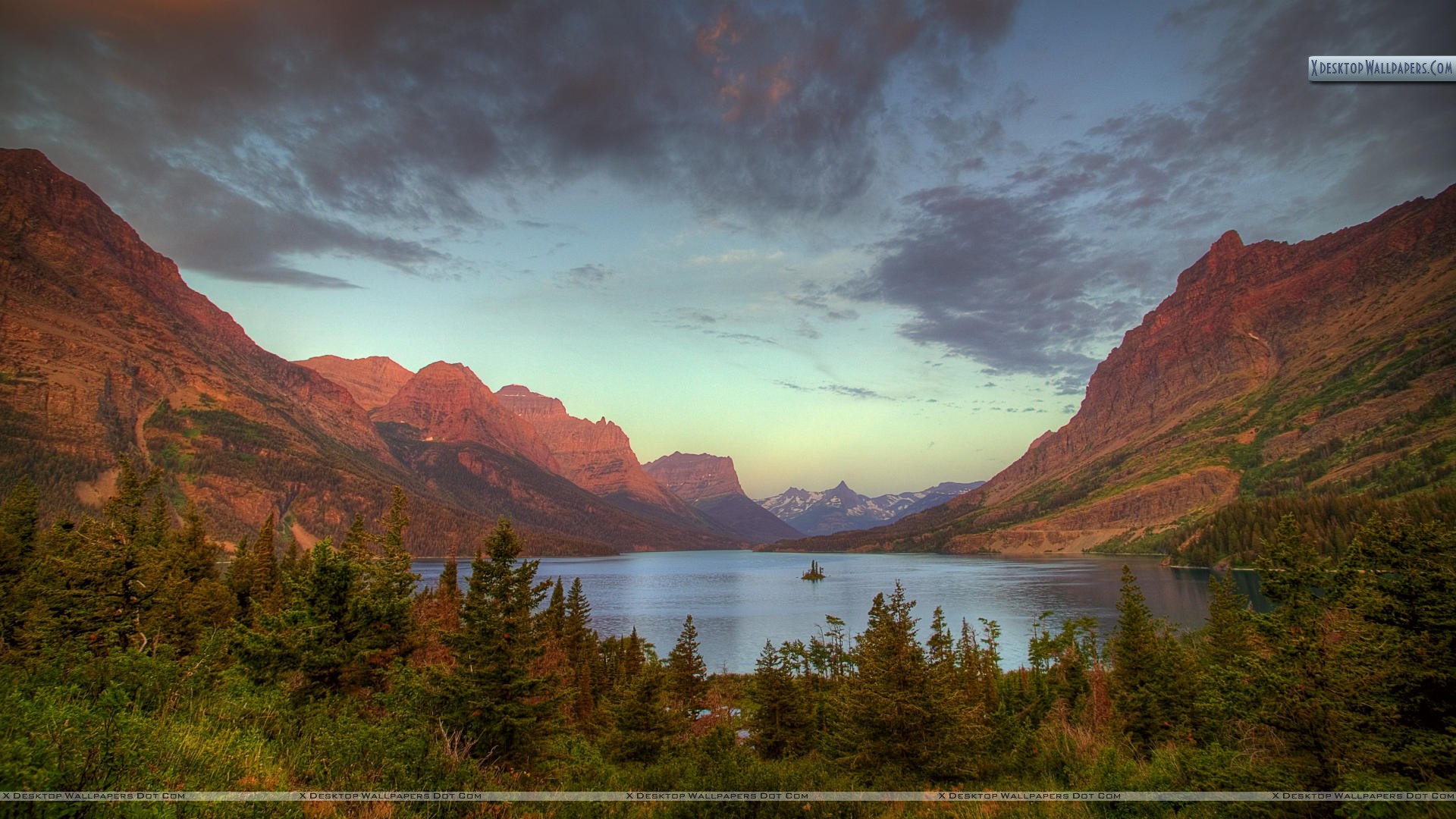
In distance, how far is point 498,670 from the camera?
74.4 ft

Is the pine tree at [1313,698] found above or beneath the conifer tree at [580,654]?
above

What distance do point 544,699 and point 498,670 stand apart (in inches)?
106

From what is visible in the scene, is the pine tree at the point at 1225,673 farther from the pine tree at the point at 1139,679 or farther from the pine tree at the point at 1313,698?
the pine tree at the point at 1139,679

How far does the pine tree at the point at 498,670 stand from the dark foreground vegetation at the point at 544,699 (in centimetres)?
9

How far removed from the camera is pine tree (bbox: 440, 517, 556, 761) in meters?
21.5

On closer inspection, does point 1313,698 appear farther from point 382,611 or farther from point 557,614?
point 557,614

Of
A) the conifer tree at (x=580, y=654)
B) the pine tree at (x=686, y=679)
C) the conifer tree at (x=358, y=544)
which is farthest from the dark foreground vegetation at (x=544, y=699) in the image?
the conifer tree at (x=580, y=654)

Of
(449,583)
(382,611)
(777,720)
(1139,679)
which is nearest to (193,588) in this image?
(449,583)

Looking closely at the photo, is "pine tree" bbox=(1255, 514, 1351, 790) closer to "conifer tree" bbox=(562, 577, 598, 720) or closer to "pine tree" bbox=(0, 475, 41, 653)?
"pine tree" bbox=(0, 475, 41, 653)

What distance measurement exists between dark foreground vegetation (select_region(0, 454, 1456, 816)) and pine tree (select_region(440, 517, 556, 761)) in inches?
3.6

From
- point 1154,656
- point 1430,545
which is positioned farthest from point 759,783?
point 1154,656

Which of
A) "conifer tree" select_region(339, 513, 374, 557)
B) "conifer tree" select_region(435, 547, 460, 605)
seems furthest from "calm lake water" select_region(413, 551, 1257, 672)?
"conifer tree" select_region(339, 513, 374, 557)

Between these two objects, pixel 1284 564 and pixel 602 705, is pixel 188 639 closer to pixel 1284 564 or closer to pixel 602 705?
pixel 602 705

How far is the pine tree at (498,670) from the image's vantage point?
21.5m
